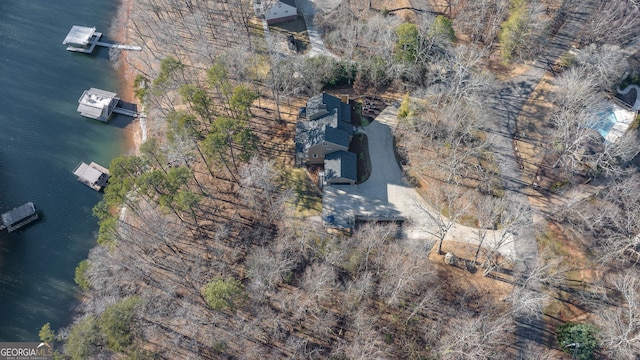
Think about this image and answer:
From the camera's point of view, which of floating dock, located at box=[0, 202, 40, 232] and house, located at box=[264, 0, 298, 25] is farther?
house, located at box=[264, 0, 298, 25]

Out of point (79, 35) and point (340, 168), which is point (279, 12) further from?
point (79, 35)

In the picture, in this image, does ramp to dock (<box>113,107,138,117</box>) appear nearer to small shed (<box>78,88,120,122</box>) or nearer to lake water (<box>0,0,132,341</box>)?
small shed (<box>78,88,120,122</box>)

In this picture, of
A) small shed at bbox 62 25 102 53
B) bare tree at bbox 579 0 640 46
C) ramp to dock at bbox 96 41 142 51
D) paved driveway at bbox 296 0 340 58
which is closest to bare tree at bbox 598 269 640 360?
bare tree at bbox 579 0 640 46

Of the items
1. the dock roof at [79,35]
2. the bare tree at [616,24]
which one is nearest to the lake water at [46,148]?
the dock roof at [79,35]

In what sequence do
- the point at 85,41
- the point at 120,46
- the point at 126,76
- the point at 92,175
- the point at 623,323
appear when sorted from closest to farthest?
the point at 623,323 < the point at 92,175 < the point at 126,76 < the point at 85,41 < the point at 120,46

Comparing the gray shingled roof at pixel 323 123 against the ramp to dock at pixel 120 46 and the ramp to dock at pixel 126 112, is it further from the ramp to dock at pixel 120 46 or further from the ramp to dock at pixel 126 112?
the ramp to dock at pixel 120 46

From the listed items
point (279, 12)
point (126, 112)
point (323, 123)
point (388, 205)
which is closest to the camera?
point (388, 205)

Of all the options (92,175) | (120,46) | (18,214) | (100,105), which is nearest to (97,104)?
(100,105)
